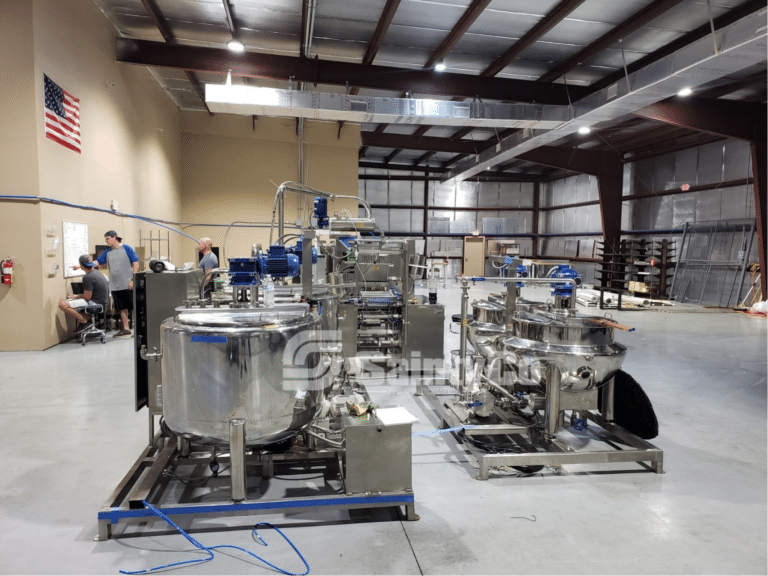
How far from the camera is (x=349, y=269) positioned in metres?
5.10

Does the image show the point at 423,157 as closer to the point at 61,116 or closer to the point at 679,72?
the point at 679,72

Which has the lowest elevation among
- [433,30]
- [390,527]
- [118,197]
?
[390,527]

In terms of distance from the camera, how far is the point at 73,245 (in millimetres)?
6160

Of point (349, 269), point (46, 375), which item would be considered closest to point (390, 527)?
point (349, 269)

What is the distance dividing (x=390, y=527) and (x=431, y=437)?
43.5 inches

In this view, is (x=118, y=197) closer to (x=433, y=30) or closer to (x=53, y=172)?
(x=53, y=172)

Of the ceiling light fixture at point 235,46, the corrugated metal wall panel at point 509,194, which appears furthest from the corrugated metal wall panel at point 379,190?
the ceiling light fixture at point 235,46

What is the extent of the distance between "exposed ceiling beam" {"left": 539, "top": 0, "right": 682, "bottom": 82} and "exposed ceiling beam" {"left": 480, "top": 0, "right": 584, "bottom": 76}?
0.83m

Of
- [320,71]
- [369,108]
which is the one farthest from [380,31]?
[320,71]

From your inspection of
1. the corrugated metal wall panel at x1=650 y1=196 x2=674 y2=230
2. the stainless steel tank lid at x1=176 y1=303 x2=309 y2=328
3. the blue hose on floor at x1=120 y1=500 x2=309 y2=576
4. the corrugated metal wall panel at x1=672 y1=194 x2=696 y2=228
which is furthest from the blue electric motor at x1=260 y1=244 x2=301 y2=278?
the corrugated metal wall panel at x1=650 y1=196 x2=674 y2=230

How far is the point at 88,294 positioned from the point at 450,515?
5820 millimetres

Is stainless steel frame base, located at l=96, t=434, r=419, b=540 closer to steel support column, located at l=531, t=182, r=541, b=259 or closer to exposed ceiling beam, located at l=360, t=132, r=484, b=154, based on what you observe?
exposed ceiling beam, located at l=360, t=132, r=484, b=154

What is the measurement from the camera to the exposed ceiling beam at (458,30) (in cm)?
545

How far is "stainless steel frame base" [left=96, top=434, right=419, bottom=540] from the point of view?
2086 mm
